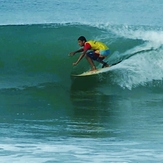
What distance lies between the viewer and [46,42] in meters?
18.8

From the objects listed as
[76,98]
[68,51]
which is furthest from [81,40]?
[68,51]

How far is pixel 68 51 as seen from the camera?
18.1m

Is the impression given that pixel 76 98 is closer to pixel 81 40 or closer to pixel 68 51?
pixel 81 40

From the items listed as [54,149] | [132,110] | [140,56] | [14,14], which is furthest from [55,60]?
[14,14]

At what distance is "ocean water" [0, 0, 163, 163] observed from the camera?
9641mm

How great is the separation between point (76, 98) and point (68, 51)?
4364mm

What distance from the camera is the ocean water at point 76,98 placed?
964cm

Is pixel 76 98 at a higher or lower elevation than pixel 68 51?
lower

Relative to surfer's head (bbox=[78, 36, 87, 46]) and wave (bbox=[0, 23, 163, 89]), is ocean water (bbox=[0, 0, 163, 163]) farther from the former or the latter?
surfer's head (bbox=[78, 36, 87, 46])

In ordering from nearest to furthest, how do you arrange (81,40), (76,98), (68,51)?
(76,98) → (81,40) → (68,51)

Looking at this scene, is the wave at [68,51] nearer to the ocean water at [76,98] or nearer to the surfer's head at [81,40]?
the ocean water at [76,98]

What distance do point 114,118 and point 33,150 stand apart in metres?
2.89

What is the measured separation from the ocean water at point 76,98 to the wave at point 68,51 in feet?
0.07

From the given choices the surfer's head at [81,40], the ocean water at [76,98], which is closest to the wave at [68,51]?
the ocean water at [76,98]
